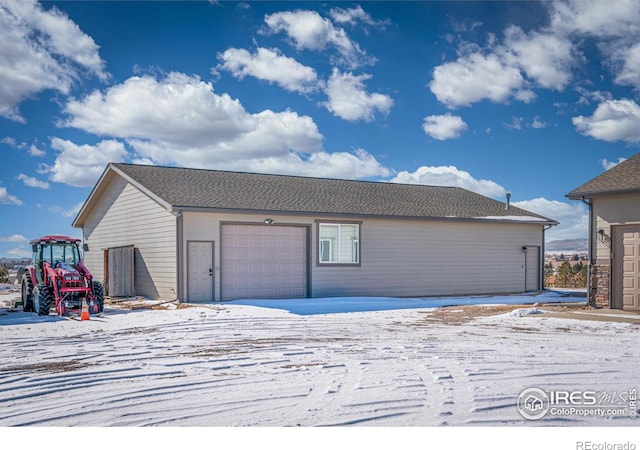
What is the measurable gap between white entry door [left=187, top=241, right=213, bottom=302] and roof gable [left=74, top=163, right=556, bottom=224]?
117 cm

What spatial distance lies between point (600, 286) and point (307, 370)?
1057 cm

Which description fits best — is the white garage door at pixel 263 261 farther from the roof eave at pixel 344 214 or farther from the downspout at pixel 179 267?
the downspout at pixel 179 267

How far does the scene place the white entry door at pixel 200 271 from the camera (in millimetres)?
18203

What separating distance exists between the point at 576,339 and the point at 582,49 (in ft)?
17.7

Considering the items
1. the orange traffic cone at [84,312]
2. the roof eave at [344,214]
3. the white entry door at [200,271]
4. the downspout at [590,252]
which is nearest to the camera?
the orange traffic cone at [84,312]

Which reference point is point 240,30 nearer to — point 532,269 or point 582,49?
point 582,49

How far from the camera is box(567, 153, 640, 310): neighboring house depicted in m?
15.3

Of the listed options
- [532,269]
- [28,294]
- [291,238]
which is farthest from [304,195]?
[532,269]

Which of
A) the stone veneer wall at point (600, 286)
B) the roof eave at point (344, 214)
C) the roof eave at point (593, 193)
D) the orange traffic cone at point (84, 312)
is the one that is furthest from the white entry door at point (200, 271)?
the stone veneer wall at point (600, 286)

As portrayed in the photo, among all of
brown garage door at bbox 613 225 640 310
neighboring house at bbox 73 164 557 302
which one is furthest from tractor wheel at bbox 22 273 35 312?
brown garage door at bbox 613 225 640 310

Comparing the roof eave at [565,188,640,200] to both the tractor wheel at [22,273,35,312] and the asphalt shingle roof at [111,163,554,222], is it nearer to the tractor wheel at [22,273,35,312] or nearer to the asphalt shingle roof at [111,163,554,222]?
the asphalt shingle roof at [111,163,554,222]

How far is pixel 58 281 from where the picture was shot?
15.8 meters

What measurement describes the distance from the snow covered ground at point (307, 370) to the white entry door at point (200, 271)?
158 inches

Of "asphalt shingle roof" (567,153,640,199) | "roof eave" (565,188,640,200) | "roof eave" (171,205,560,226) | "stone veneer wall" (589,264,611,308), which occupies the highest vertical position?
"asphalt shingle roof" (567,153,640,199)
